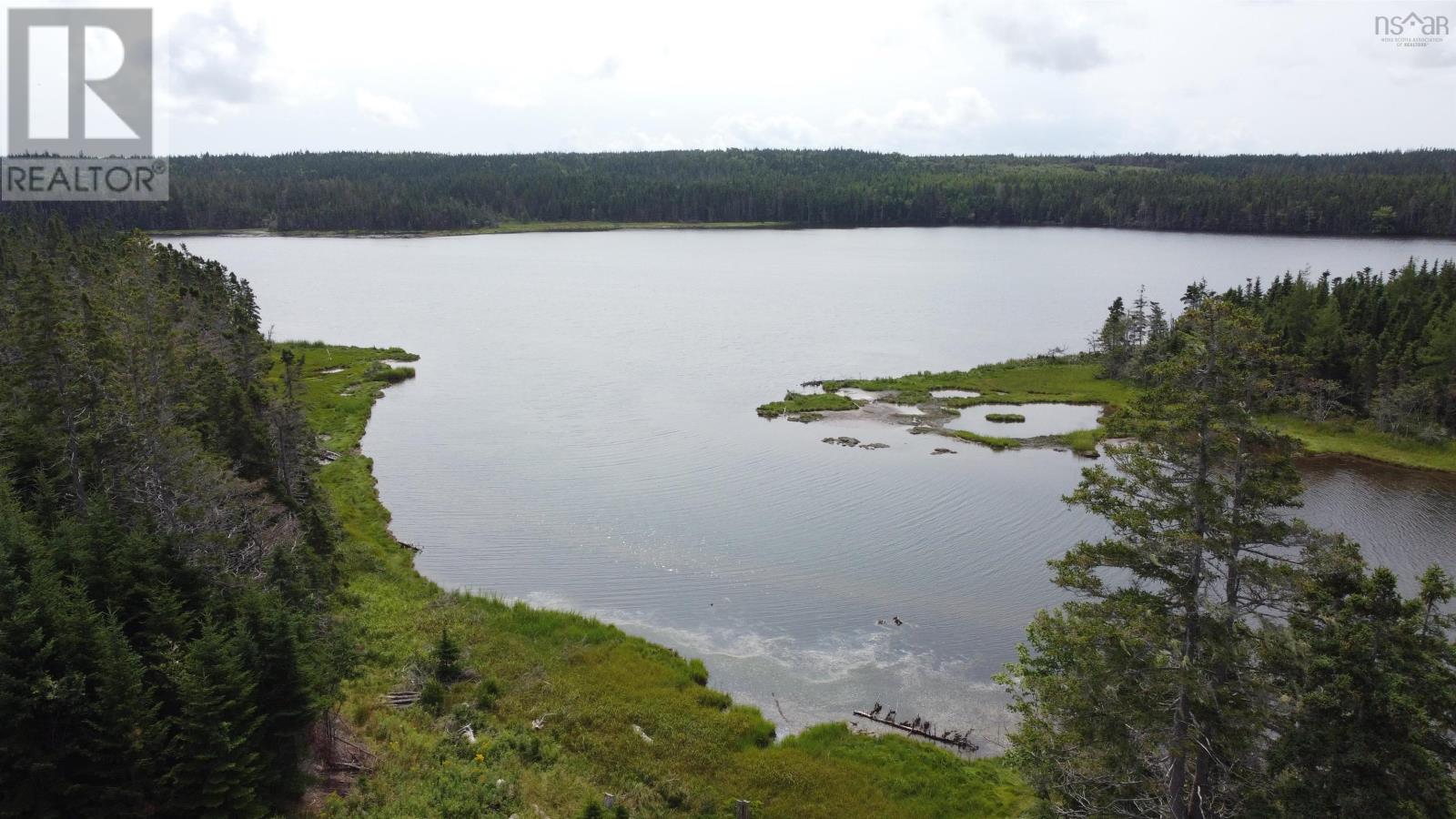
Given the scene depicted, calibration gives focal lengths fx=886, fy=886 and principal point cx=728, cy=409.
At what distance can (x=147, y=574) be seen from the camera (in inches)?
924

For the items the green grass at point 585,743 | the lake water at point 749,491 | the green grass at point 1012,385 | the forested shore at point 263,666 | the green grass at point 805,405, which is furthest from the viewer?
the green grass at point 1012,385

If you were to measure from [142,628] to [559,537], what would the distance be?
22354 millimetres

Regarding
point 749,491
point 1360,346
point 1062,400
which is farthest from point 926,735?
point 1360,346

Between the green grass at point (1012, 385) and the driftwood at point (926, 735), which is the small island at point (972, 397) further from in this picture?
the driftwood at point (926, 735)

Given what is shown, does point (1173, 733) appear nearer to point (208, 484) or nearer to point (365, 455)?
point (208, 484)

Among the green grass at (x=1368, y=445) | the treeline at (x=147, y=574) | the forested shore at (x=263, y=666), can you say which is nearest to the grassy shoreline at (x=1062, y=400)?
the green grass at (x=1368, y=445)

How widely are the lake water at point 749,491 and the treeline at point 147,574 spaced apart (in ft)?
36.1

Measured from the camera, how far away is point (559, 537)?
44.0 m

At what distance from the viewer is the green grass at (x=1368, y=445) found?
5628 cm

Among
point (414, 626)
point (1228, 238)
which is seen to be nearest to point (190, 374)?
point (414, 626)

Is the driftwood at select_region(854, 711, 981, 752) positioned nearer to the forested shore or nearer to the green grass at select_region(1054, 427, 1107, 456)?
the forested shore

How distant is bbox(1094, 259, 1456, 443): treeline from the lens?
6047 centimetres

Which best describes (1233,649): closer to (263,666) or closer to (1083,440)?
(263,666)

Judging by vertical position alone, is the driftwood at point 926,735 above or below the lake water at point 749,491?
below
